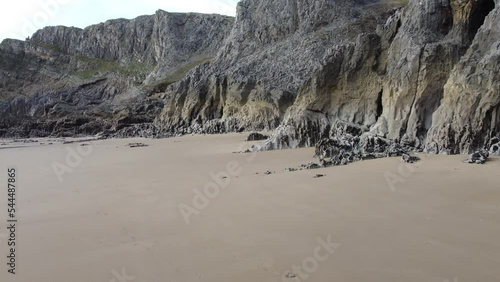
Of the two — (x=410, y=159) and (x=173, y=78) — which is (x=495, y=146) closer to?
(x=410, y=159)

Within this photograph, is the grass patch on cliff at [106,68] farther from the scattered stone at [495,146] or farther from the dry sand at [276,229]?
the scattered stone at [495,146]

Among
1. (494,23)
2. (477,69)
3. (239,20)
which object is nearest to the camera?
(477,69)

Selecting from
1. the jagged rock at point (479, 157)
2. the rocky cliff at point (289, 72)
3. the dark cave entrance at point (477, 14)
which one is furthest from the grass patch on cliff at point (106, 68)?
the jagged rock at point (479, 157)

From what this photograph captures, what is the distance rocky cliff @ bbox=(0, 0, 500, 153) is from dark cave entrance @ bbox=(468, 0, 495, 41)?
1.6 inches

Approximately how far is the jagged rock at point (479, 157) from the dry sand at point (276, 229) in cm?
17

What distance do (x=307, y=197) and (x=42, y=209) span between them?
3984 mm

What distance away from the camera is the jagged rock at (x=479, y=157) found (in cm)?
741

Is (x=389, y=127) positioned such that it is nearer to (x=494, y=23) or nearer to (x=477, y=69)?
(x=477, y=69)

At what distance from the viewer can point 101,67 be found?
220 feet

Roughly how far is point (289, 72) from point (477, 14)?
17839mm

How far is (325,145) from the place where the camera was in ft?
34.1

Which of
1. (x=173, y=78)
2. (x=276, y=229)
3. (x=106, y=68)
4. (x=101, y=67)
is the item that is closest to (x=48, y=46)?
(x=101, y=67)

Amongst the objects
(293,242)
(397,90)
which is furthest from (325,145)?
(293,242)

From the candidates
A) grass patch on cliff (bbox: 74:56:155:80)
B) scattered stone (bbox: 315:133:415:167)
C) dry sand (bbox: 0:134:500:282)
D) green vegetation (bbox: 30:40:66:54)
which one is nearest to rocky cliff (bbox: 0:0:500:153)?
green vegetation (bbox: 30:40:66:54)
